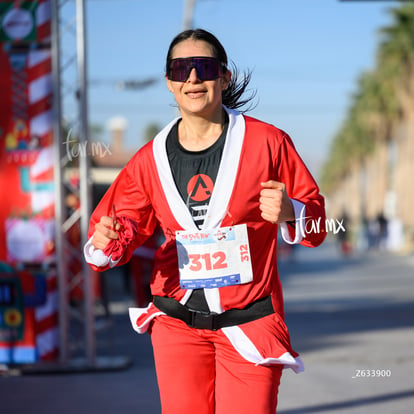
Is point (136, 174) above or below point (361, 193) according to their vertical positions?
above

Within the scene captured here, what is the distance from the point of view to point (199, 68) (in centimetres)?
341

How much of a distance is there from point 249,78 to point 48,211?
4.79m

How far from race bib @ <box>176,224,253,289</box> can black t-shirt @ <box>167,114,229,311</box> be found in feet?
0.17

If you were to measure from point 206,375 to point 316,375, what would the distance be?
5004mm

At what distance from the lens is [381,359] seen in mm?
9062

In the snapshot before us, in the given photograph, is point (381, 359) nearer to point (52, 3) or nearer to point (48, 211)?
point (48, 211)

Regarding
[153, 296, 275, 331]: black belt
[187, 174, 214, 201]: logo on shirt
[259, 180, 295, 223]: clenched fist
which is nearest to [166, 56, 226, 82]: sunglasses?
[187, 174, 214, 201]: logo on shirt

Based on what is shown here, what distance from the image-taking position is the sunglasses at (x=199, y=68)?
3408 millimetres

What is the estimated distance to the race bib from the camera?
11.0 feet

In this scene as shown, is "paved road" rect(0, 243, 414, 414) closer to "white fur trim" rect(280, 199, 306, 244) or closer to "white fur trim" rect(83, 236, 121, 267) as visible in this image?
"white fur trim" rect(83, 236, 121, 267)

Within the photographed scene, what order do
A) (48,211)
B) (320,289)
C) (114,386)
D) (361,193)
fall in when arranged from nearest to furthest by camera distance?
(114,386)
(48,211)
(320,289)
(361,193)

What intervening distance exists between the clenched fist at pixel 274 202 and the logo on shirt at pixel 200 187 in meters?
0.28

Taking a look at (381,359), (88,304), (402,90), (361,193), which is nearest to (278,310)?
(88,304)

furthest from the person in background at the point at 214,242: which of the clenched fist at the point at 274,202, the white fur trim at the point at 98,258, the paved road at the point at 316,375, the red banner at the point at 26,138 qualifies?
the red banner at the point at 26,138
